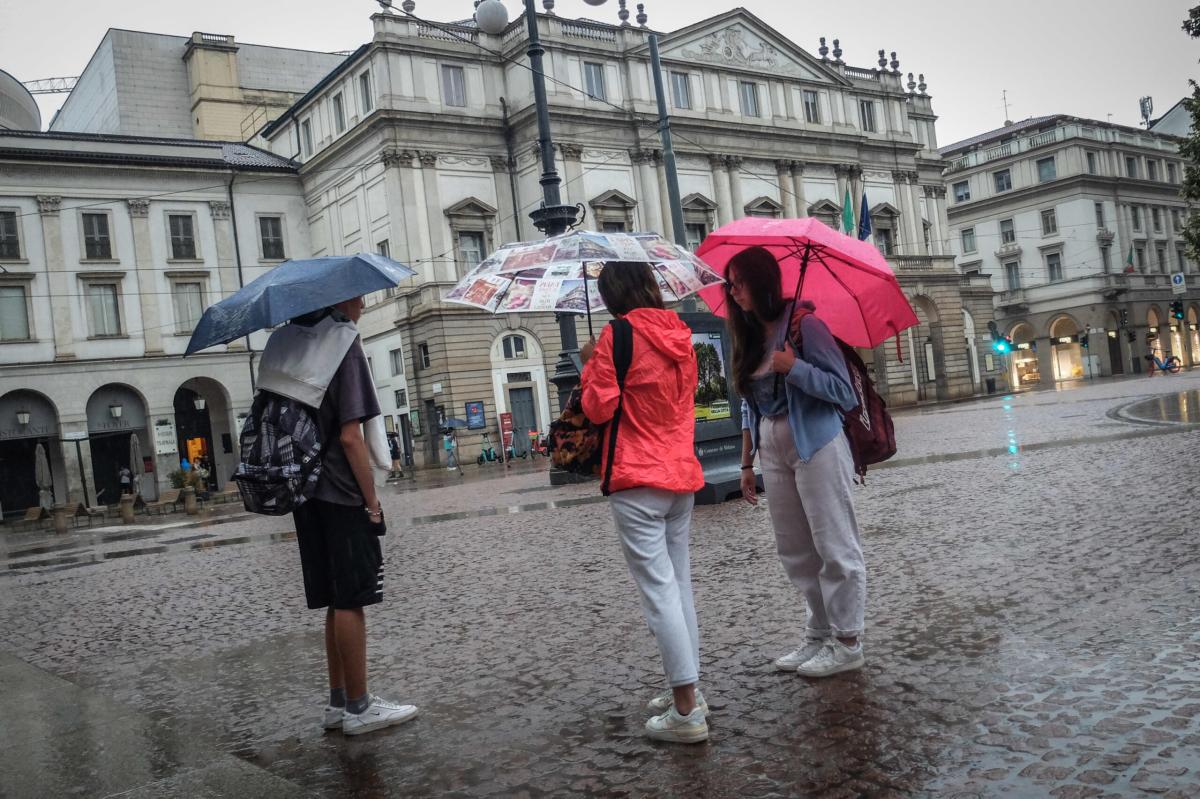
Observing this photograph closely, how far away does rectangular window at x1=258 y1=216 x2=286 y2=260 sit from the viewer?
4506cm

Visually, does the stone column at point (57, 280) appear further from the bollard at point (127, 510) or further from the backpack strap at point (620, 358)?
the backpack strap at point (620, 358)

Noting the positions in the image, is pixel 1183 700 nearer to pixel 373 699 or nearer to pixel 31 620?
pixel 373 699

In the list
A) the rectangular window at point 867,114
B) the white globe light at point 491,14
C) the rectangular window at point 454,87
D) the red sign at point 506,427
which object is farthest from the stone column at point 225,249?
the rectangular window at point 867,114

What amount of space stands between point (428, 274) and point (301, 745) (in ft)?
122

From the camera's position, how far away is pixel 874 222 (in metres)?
55.5

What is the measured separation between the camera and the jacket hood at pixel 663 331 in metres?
4.06

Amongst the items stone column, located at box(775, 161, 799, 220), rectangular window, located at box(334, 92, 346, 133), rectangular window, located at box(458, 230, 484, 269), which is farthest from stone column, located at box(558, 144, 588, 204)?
stone column, located at box(775, 161, 799, 220)

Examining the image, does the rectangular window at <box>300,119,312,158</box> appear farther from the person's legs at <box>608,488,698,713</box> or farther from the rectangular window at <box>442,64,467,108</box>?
the person's legs at <box>608,488,698,713</box>

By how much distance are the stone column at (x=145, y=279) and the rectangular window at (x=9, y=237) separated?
4029mm

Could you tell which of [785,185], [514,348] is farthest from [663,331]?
[785,185]

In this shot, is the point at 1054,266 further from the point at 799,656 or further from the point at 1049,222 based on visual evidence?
the point at 799,656

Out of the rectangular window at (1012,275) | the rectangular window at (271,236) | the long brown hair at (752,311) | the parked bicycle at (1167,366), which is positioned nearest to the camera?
the long brown hair at (752,311)

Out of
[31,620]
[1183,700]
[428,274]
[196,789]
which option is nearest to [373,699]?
[196,789]

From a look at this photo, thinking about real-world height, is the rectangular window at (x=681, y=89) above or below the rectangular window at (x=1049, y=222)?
above
